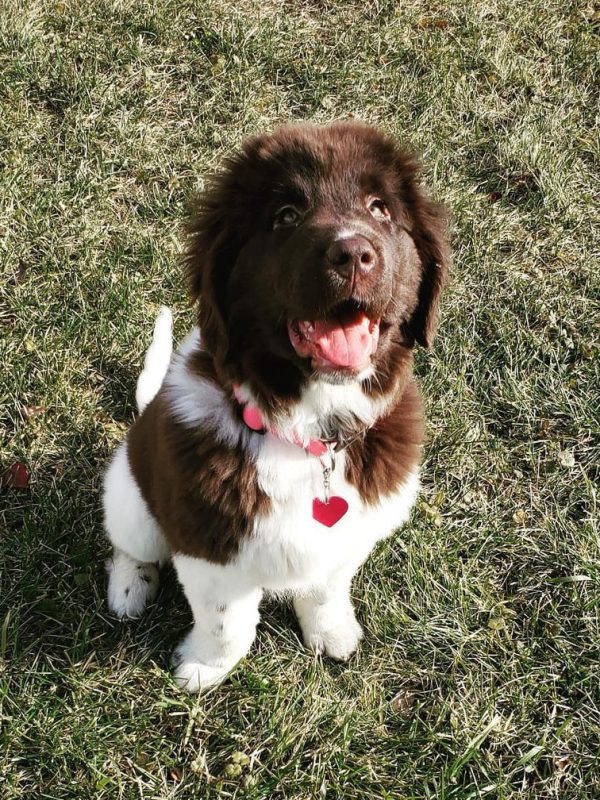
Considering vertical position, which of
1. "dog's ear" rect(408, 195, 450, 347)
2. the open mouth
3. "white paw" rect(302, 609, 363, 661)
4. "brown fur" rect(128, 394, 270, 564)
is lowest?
"white paw" rect(302, 609, 363, 661)

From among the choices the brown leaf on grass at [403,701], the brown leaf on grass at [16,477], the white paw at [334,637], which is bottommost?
the brown leaf on grass at [16,477]

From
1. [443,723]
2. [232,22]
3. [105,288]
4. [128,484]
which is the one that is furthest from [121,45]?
[443,723]

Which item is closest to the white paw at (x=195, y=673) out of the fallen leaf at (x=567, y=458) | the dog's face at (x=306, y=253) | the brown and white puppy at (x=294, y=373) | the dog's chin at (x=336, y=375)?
the brown and white puppy at (x=294, y=373)

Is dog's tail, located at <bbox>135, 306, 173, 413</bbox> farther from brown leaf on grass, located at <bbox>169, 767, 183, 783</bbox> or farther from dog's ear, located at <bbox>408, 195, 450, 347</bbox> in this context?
brown leaf on grass, located at <bbox>169, 767, 183, 783</bbox>

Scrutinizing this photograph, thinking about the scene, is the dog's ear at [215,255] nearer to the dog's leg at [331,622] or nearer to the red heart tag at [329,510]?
the red heart tag at [329,510]

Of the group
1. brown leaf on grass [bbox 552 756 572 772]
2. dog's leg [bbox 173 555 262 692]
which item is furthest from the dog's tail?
brown leaf on grass [bbox 552 756 572 772]

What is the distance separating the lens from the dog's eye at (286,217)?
2113 millimetres

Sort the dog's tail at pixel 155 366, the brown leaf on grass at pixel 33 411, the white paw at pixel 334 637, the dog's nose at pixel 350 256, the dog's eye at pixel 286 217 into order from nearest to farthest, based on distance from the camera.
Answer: the dog's nose at pixel 350 256
the dog's eye at pixel 286 217
the white paw at pixel 334 637
the dog's tail at pixel 155 366
the brown leaf on grass at pixel 33 411

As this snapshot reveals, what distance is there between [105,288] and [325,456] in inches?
76.7

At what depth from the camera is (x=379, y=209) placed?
2229 millimetres

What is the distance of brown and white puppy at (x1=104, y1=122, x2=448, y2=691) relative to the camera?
81.4 inches

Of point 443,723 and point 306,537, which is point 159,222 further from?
point 443,723

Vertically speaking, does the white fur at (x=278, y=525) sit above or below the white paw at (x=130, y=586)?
above

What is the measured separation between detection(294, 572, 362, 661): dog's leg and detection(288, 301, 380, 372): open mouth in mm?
992
